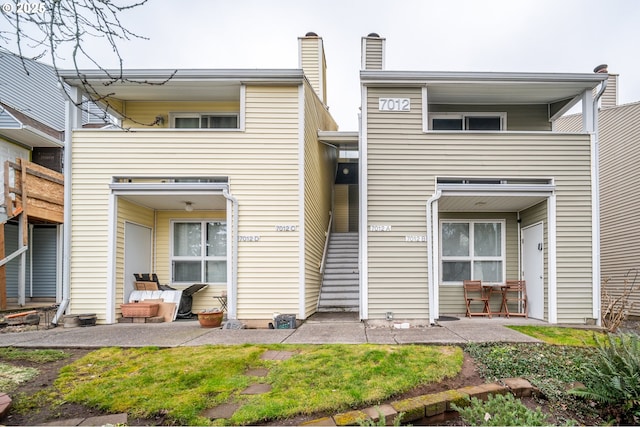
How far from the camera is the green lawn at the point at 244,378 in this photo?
125 inches

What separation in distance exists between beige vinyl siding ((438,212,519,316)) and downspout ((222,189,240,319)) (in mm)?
4801

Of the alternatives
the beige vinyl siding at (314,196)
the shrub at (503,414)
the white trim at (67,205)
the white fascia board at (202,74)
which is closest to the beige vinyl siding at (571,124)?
the beige vinyl siding at (314,196)

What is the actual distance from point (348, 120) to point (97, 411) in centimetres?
3509

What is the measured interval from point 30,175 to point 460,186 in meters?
11.4

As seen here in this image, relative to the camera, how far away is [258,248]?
23.4 ft

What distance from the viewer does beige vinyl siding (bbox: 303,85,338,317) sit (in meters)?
7.67

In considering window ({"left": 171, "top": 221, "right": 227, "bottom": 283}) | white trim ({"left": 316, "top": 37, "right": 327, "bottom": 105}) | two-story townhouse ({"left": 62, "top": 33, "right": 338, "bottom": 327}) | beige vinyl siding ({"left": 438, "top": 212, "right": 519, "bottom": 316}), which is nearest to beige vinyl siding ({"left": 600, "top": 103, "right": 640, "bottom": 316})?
beige vinyl siding ({"left": 438, "top": 212, "right": 519, "bottom": 316})

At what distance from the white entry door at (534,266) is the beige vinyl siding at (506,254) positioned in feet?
0.76

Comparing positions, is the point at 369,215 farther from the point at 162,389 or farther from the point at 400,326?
the point at 162,389

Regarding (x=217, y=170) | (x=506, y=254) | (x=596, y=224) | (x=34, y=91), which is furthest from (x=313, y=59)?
(x=34, y=91)

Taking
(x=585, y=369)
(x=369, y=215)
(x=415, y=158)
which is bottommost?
(x=585, y=369)

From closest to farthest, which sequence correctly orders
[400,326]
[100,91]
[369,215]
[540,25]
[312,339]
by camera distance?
[312,339], [400,326], [369,215], [100,91], [540,25]

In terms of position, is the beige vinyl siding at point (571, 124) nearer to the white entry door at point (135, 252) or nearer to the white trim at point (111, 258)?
the white entry door at point (135, 252)

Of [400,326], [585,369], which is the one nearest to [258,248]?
[400,326]
